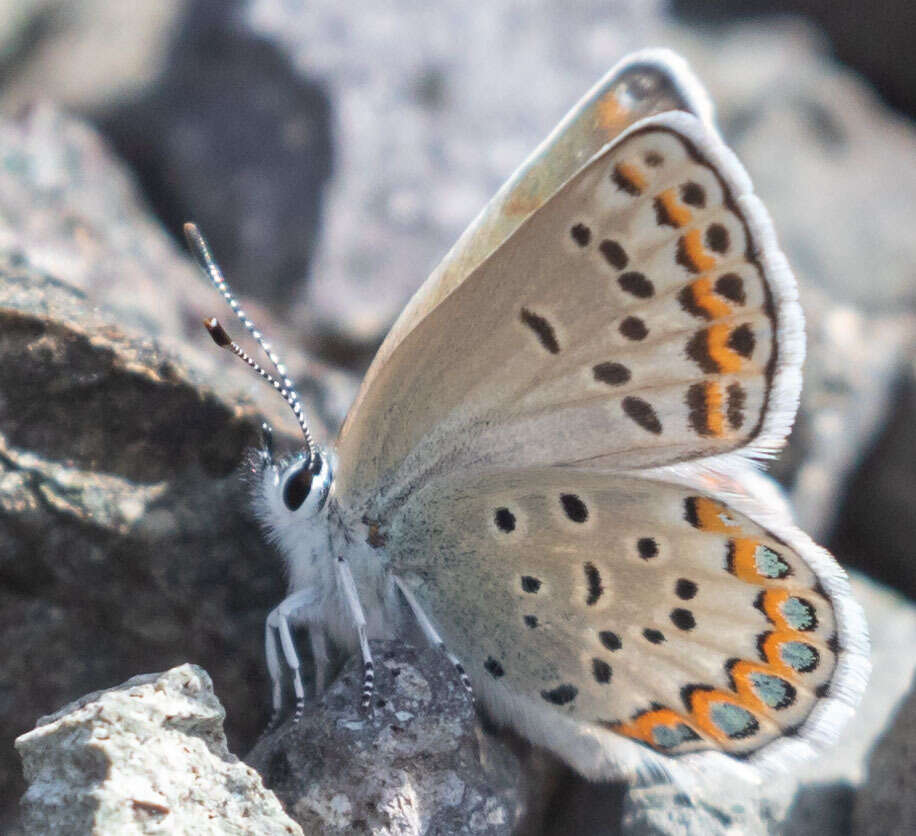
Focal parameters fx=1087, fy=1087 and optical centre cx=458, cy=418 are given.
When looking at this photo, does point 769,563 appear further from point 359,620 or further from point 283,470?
point 283,470

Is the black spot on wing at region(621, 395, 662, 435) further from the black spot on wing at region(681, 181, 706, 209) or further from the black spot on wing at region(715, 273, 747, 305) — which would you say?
the black spot on wing at region(681, 181, 706, 209)

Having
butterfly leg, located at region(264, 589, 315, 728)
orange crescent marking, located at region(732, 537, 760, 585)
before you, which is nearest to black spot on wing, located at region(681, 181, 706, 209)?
orange crescent marking, located at region(732, 537, 760, 585)

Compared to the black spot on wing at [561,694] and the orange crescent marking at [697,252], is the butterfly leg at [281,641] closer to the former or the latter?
the black spot on wing at [561,694]

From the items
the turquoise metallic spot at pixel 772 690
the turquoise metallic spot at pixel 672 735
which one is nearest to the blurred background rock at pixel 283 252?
the turquoise metallic spot at pixel 672 735

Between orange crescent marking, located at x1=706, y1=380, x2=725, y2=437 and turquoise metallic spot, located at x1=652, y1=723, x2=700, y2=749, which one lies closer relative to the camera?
orange crescent marking, located at x1=706, y1=380, x2=725, y2=437

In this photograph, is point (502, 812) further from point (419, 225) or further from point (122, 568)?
point (419, 225)

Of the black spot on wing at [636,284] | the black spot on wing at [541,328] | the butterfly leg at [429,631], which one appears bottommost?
the butterfly leg at [429,631]

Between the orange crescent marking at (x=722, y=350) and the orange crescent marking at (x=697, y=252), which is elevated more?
the orange crescent marking at (x=697, y=252)
